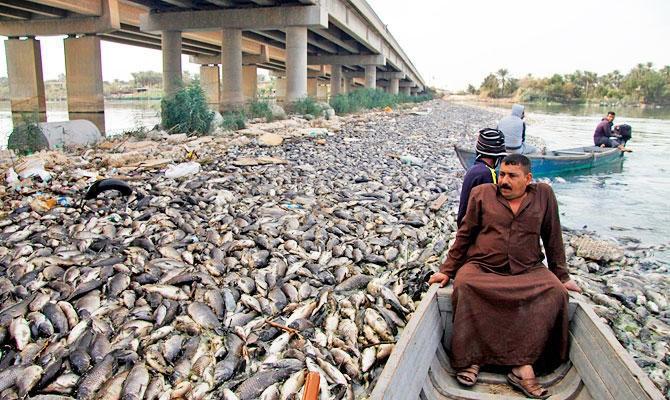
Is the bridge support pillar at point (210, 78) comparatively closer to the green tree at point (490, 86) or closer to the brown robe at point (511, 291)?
the brown robe at point (511, 291)

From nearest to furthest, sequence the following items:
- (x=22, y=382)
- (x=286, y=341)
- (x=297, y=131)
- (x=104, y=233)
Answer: (x=22, y=382), (x=286, y=341), (x=104, y=233), (x=297, y=131)

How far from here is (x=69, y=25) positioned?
27.1 meters

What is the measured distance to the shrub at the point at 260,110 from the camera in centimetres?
2095

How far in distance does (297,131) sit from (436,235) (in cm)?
1021

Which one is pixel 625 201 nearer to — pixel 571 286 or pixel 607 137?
pixel 607 137

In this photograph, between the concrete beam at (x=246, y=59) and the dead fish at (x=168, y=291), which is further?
the concrete beam at (x=246, y=59)

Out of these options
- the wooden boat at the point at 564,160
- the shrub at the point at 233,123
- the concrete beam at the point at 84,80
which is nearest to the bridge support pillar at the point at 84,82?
the concrete beam at the point at 84,80

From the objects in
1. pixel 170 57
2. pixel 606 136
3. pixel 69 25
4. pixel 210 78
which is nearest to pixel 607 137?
pixel 606 136

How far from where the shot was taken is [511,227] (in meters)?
3.63

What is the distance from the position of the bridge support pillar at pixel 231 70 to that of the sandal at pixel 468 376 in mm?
23797

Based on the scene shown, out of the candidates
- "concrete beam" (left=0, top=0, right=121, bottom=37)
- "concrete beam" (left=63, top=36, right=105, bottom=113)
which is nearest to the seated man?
"concrete beam" (left=0, top=0, right=121, bottom=37)

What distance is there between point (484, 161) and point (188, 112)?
42.1 feet

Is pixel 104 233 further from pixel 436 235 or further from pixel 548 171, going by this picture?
pixel 548 171

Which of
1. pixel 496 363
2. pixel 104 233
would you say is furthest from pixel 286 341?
pixel 104 233
